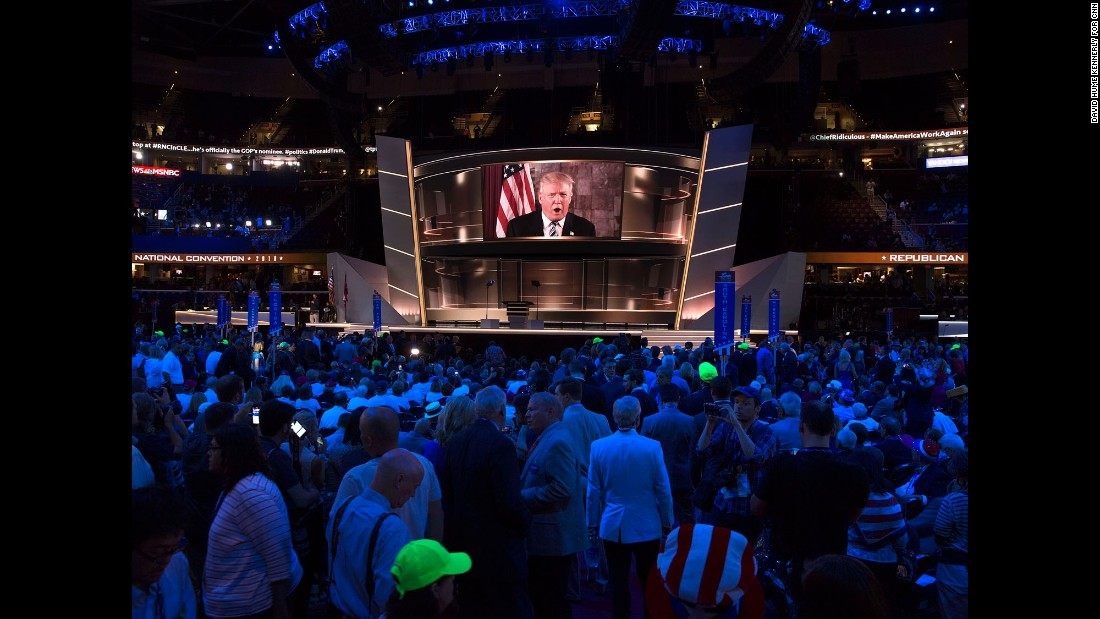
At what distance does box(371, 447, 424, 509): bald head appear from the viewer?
417 cm

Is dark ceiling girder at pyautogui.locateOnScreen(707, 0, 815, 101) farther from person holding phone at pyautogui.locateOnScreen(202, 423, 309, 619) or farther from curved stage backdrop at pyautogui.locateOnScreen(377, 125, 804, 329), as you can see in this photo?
person holding phone at pyautogui.locateOnScreen(202, 423, 309, 619)

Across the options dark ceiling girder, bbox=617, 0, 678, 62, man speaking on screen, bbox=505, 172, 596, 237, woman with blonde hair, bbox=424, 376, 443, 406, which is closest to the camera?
woman with blonde hair, bbox=424, 376, 443, 406

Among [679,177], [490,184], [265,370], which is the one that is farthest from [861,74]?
[265,370]

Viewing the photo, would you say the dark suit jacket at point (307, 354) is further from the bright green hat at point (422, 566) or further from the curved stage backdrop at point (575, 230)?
the curved stage backdrop at point (575, 230)

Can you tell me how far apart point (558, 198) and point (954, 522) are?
30505 mm

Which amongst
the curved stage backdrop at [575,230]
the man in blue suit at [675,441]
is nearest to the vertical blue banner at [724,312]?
the man in blue suit at [675,441]

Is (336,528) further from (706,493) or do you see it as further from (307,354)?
(307,354)

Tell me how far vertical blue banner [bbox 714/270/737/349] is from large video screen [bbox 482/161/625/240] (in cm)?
1904

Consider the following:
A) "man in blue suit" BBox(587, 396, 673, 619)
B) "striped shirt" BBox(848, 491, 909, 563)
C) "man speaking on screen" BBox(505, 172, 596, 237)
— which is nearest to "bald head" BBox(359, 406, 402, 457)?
"man in blue suit" BBox(587, 396, 673, 619)

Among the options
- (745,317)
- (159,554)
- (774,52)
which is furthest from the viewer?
(774,52)

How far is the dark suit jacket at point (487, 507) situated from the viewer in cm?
501

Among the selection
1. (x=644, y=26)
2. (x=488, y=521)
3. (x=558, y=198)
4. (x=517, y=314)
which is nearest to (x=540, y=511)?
(x=488, y=521)

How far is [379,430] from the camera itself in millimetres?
4602

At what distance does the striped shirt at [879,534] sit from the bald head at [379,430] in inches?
107
